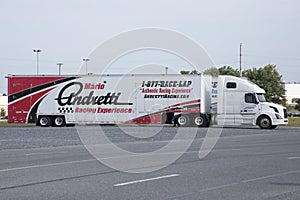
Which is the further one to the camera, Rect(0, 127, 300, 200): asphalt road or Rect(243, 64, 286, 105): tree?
Rect(243, 64, 286, 105): tree

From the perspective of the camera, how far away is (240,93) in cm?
4103

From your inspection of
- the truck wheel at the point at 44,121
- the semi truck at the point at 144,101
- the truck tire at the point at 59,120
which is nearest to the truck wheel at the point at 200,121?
the semi truck at the point at 144,101

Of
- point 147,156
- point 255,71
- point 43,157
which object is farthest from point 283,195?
point 255,71

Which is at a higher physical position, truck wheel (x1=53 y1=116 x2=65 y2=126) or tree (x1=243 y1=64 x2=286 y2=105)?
tree (x1=243 y1=64 x2=286 y2=105)

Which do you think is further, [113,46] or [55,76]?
[55,76]

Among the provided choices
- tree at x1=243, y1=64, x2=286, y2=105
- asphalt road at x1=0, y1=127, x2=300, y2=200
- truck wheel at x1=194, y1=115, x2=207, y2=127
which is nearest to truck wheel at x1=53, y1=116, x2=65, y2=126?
truck wheel at x1=194, y1=115, x2=207, y2=127

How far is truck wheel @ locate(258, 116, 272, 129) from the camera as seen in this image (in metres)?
40.8

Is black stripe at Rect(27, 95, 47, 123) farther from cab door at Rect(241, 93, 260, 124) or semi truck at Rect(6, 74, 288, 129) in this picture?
cab door at Rect(241, 93, 260, 124)

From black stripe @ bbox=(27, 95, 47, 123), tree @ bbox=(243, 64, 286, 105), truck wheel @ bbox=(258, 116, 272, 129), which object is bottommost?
truck wheel @ bbox=(258, 116, 272, 129)

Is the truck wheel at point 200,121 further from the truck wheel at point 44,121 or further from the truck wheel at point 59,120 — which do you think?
the truck wheel at point 44,121

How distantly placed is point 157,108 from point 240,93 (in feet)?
19.8

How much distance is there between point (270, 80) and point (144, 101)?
63.3 meters

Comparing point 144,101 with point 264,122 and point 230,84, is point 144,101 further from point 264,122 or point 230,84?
point 264,122

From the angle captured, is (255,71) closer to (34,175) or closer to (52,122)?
(52,122)
